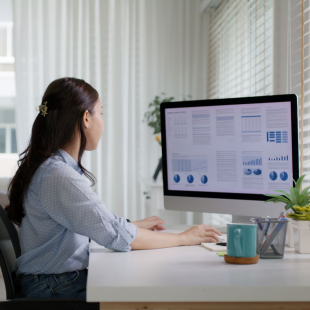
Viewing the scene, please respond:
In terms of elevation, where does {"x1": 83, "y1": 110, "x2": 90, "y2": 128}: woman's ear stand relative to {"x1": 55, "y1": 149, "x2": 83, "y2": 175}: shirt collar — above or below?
above

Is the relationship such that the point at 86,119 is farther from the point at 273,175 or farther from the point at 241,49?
the point at 241,49

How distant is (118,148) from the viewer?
4137 millimetres

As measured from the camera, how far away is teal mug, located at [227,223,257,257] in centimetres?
110

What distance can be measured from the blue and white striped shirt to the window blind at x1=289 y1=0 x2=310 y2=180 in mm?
1056

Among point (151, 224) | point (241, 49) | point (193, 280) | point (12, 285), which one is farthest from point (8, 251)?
point (241, 49)

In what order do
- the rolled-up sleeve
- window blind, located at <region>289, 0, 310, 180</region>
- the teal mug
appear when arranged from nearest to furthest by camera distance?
1. the teal mug
2. the rolled-up sleeve
3. window blind, located at <region>289, 0, 310, 180</region>

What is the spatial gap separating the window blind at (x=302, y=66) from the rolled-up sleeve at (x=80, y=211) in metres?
1.04

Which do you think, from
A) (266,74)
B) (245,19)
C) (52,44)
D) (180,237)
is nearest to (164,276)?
(180,237)

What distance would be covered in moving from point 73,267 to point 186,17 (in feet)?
10.7

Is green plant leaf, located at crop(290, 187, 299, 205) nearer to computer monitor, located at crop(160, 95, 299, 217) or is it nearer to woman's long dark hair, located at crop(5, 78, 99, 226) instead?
computer monitor, located at crop(160, 95, 299, 217)

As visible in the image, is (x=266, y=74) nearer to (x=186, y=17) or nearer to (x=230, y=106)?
(x=230, y=106)

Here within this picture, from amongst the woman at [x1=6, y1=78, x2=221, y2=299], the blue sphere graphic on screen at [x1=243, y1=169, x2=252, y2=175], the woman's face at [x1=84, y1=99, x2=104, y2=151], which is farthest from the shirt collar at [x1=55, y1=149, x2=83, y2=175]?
the blue sphere graphic on screen at [x1=243, y1=169, x2=252, y2=175]

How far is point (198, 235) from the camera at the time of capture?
143 cm

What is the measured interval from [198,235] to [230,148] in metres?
0.36
